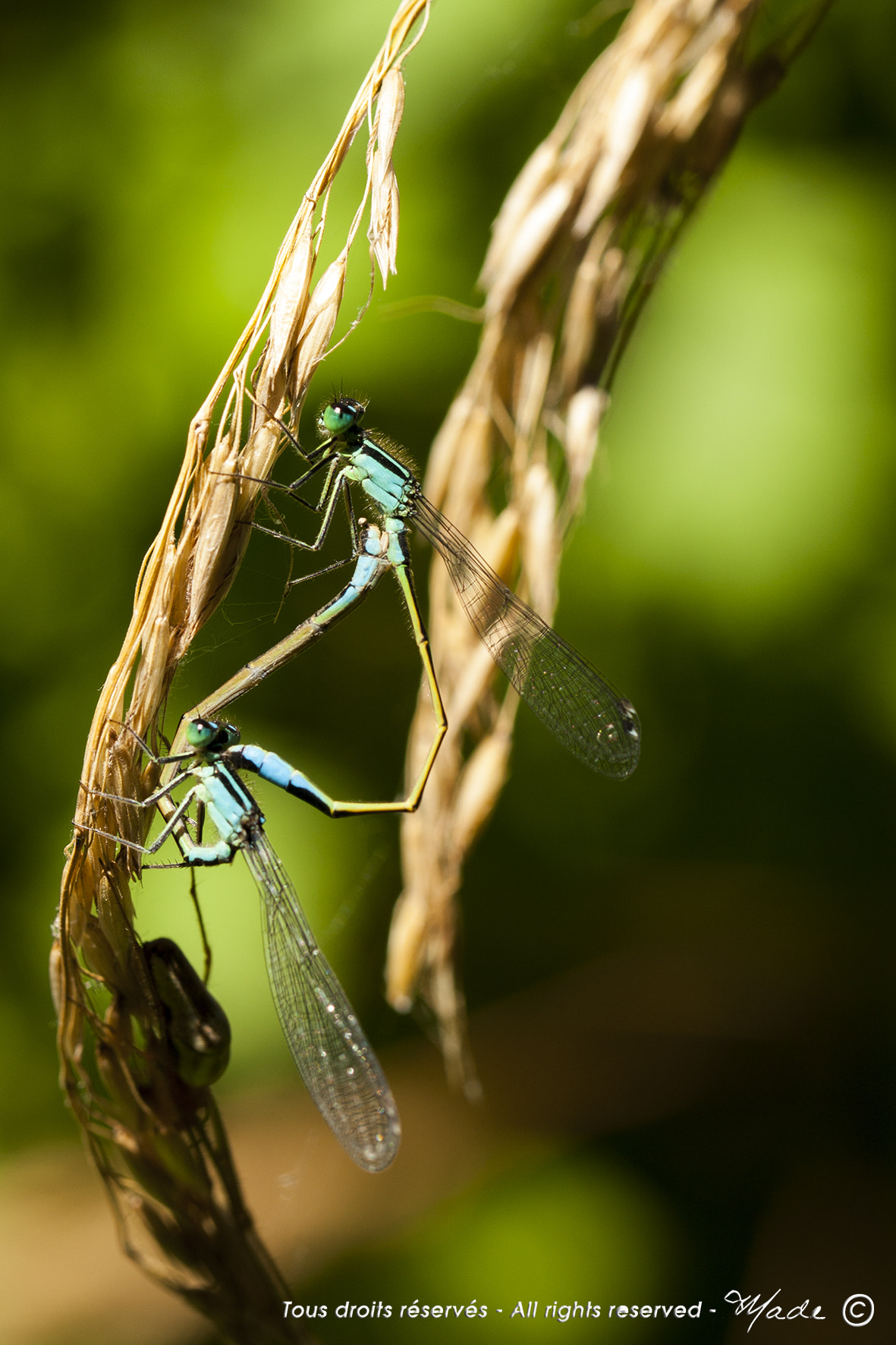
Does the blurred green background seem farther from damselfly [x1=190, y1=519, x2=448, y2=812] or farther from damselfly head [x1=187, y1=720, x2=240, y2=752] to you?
damselfly head [x1=187, y1=720, x2=240, y2=752]

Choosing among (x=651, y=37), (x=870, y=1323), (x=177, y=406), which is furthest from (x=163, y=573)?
(x=870, y=1323)

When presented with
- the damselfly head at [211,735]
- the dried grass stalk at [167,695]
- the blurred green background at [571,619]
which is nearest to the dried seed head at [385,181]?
the dried grass stalk at [167,695]

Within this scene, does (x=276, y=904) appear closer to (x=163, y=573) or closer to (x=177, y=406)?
(x=163, y=573)

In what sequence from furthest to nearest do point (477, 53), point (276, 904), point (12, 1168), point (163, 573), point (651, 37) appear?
point (477, 53), point (12, 1168), point (276, 904), point (651, 37), point (163, 573)

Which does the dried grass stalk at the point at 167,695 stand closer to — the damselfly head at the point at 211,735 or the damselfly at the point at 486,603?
the damselfly head at the point at 211,735

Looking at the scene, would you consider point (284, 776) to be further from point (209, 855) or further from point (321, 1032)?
point (321, 1032)

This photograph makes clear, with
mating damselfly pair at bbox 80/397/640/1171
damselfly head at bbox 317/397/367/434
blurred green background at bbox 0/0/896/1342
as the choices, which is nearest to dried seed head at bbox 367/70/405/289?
mating damselfly pair at bbox 80/397/640/1171
